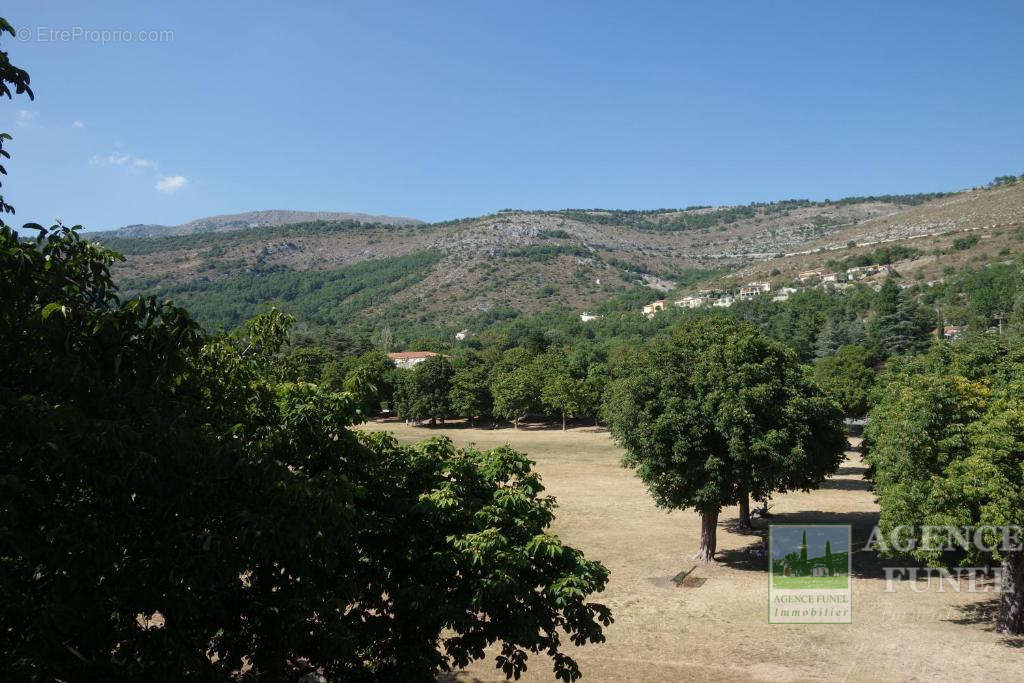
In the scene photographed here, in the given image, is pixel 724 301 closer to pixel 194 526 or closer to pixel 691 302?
pixel 691 302

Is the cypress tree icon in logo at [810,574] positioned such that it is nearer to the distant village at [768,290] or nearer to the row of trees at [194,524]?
the row of trees at [194,524]

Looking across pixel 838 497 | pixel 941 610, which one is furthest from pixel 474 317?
pixel 941 610

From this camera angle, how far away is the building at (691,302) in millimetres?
144250

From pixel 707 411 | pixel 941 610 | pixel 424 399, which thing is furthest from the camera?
pixel 424 399

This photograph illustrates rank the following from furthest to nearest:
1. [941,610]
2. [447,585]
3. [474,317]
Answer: [474,317] < [941,610] < [447,585]

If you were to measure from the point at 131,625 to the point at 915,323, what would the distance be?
91.4m

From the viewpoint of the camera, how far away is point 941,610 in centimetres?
1602

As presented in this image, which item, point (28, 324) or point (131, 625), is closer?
point (28, 324)

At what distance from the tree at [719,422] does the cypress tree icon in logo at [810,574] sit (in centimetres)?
217

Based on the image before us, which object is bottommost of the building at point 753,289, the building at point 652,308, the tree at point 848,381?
the tree at point 848,381

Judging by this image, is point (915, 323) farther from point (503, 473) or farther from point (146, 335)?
point (146, 335)

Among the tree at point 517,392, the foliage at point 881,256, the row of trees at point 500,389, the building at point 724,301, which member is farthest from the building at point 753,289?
the tree at point 517,392

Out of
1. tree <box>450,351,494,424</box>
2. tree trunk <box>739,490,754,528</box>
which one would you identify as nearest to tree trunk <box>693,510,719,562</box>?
tree trunk <box>739,490,754,528</box>

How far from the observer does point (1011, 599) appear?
14234 millimetres
